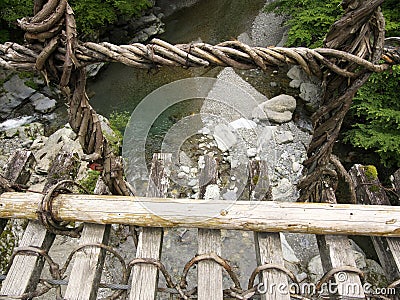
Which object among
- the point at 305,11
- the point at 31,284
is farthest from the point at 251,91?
the point at 31,284

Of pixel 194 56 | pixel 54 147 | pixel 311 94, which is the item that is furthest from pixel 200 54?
pixel 311 94

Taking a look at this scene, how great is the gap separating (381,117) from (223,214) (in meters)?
2.68

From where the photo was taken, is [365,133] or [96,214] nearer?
[96,214]

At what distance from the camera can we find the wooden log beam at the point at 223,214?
1.04 metres

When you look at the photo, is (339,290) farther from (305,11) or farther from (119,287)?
(305,11)

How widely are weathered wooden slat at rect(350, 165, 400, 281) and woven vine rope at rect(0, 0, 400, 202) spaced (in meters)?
0.43

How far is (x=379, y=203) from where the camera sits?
1.28 metres

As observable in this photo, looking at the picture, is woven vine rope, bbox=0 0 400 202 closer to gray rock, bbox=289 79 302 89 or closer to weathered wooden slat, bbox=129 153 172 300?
weathered wooden slat, bbox=129 153 172 300

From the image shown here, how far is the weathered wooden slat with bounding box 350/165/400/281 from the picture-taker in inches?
40.4

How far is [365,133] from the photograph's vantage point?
10.7 feet

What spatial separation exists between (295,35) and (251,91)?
868 mm

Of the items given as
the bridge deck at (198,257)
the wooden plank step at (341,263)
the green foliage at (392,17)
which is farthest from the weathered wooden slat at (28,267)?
the green foliage at (392,17)

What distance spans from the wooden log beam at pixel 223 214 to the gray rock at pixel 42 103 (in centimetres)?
340

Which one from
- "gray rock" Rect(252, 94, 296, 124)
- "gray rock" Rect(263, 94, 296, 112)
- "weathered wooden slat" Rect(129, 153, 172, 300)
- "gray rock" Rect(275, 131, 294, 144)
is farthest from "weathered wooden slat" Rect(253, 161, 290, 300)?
"gray rock" Rect(263, 94, 296, 112)
